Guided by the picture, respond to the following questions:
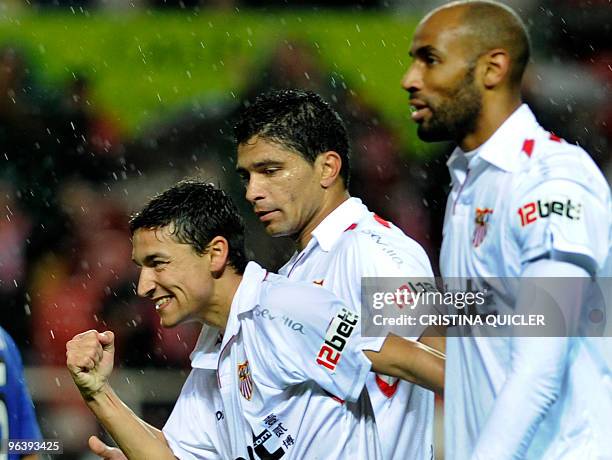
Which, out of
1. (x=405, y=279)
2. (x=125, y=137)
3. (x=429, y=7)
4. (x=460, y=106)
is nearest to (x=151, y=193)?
(x=125, y=137)

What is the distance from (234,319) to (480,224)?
3.58 feet

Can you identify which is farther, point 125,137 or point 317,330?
point 125,137

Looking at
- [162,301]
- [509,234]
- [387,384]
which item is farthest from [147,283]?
[509,234]

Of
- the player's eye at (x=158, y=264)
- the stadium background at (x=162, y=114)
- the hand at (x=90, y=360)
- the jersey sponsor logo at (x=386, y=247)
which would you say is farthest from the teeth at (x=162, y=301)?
the stadium background at (x=162, y=114)

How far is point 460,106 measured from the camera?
2.91 m

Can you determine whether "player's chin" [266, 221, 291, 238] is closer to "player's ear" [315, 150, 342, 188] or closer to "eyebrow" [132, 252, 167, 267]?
"player's ear" [315, 150, 342, 188]

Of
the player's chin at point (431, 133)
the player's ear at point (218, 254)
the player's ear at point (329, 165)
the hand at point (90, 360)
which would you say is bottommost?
the hand at point (90, 360)

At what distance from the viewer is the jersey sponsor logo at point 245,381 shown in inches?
143

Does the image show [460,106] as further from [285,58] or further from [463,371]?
[285,58]

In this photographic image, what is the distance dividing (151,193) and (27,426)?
3142 mm

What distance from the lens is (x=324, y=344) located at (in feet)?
11.3

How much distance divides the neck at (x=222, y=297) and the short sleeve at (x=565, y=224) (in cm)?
138

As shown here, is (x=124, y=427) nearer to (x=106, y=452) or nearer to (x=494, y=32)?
(x=106, y=452)

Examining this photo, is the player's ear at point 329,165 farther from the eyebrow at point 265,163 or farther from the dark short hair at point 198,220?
the dark short hair at point 198,220
